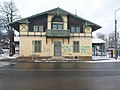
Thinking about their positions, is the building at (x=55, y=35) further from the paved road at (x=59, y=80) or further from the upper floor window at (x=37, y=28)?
the paved road at (x=59, y=80)

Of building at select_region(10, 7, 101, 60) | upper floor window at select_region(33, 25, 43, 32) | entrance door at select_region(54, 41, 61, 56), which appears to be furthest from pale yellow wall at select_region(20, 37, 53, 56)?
upper floor window at select_region(33, 25, 43, 32)

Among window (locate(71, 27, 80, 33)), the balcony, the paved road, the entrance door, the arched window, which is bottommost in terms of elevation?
the paved road

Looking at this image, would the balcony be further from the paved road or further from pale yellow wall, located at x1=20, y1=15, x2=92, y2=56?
the paved road

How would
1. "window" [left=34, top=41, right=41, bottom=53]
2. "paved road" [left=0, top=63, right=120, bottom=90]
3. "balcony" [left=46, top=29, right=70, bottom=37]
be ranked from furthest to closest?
"window" [left=34, top=41, right=41, bottom=53]
"balcony" [left=46, top=29, right=70, bottom=37]
"paved road" [left=0, top=63, right=120, bottom=90]

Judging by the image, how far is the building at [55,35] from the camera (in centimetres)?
4644

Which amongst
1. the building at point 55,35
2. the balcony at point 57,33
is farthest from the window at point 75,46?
the balcony at point 57,33

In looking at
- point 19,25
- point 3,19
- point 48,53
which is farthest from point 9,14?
point 48,53

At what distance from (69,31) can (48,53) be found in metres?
5.37

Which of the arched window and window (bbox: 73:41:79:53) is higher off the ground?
the arched window

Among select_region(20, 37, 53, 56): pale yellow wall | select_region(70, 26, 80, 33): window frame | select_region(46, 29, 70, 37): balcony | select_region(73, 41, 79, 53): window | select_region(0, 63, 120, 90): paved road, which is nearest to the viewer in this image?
select_region(0, 63, 120, 90): paved road

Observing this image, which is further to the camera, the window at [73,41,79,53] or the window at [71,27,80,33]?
the window at [71,27,80,33]

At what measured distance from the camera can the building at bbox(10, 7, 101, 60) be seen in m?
46.4

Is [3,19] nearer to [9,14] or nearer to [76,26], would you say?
[9,14]

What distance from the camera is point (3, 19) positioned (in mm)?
61375
